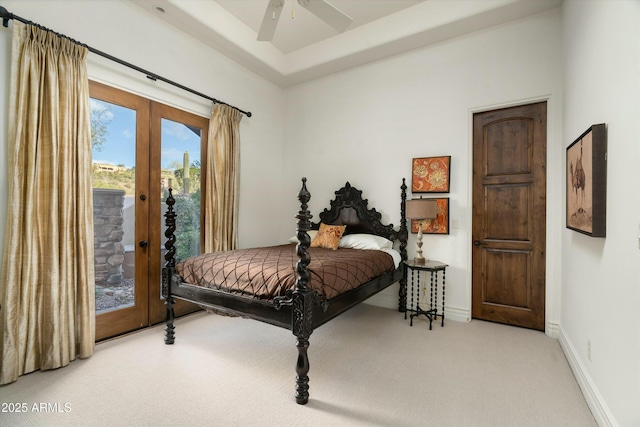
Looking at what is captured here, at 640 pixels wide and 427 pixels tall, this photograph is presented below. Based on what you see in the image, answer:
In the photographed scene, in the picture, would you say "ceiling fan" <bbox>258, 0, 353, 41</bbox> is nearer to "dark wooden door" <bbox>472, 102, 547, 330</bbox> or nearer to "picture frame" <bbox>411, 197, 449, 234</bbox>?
"dark wooden door" <bbox>472, 102, 547, 330</bbox>

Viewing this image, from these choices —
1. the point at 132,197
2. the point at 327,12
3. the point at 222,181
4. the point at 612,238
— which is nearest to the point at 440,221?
the point at 612,238

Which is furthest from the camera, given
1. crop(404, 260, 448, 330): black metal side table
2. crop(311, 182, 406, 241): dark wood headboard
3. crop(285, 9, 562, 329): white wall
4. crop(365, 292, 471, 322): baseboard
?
crop(311, 182, 406, 241): dark wood headboard

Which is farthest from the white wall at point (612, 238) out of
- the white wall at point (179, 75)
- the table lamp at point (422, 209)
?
the white wall at point (179, 75)

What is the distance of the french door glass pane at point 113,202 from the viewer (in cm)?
287

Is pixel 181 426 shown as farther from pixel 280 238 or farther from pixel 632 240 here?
pixel 280 238

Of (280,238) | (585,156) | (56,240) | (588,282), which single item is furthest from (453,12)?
(56,240)

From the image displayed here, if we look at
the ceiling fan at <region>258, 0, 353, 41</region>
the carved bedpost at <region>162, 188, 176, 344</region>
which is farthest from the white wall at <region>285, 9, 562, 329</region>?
the carved bedpost at <region>162, 188, 176, 344</region>

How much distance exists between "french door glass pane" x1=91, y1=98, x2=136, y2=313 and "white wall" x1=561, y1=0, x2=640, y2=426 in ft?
12.5

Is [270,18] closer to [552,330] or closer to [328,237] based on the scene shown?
[328,237]

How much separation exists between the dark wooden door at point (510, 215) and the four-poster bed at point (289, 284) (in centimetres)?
115

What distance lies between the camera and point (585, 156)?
2086 mm

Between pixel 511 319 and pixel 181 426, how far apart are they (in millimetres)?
3422

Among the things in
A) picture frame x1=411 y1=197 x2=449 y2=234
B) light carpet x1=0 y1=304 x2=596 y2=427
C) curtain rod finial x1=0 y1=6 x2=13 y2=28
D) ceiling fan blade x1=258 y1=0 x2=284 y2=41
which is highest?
ceiling fan blade x1=258 y1=0 x2=284 y2=41

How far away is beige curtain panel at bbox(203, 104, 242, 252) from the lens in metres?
3.82
